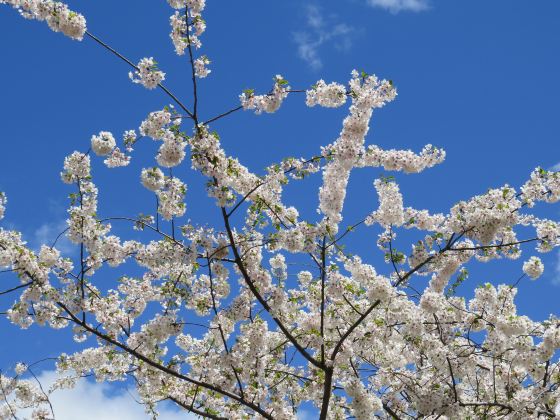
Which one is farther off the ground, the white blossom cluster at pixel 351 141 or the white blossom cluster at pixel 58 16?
the white blossom cluster at pixel 58 16

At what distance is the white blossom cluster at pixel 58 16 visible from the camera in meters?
7.91

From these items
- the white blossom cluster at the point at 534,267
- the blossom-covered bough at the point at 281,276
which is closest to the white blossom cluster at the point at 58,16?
the blossom-covered bough at the point at 281,276

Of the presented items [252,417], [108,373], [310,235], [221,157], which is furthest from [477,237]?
[108,373]

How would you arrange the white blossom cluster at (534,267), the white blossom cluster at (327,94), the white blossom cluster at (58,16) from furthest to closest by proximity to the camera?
the white blossom cluster at (534,267)
the white blossom cluster at (327,94)
the white blossom cluster at (58,16)

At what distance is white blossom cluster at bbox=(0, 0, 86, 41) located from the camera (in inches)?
311

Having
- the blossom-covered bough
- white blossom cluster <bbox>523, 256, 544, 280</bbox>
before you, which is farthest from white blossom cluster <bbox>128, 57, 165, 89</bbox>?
white blossom cluster <bbox>523, 256, 544, 280</bbox>

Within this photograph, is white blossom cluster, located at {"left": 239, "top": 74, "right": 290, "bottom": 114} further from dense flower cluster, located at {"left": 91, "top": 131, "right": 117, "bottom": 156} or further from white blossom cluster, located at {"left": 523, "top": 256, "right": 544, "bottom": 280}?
white blossom cluster, located at {"left": 523, "top": 256, "right": 544, "bottom": 280}

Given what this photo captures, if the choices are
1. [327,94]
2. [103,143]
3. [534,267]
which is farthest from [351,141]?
[534,267]

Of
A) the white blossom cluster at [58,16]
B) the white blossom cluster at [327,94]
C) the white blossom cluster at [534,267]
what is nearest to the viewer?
the white blossom cluster at [58,16]

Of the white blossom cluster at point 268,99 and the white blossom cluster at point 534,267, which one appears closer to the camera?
the white blossom cluster at point 268,99

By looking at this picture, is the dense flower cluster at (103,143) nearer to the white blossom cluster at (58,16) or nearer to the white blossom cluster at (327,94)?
the white blossom cluster at (58,16)

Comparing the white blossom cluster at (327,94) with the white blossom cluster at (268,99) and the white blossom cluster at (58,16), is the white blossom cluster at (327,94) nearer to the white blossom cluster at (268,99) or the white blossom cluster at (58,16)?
the white blossom cluster at (268,99)

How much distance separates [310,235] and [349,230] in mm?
630

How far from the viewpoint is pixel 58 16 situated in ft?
26.2
